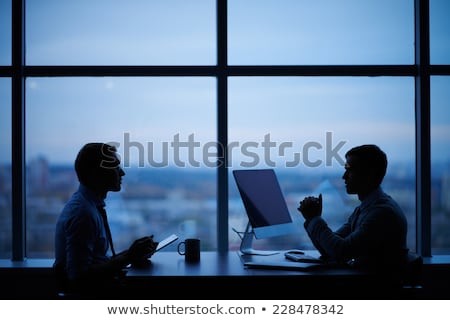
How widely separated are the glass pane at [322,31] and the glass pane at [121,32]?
0.29m

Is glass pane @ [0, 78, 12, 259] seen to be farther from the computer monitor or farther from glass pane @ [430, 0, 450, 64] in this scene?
glass pane @ [430, 0, 450, 64]

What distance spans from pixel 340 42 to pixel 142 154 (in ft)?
5.96

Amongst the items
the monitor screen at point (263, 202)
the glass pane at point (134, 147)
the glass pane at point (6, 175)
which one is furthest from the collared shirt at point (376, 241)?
the glass pane at point (6, 175)

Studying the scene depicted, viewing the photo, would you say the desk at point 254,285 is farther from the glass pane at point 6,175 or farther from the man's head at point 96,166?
the glass pane at point 6,175

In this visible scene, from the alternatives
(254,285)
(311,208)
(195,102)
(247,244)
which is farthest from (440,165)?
(254,285)

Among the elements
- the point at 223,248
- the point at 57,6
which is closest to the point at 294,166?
the point at 223,248

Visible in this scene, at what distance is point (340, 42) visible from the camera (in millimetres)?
3574

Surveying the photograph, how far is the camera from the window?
354 centimetres

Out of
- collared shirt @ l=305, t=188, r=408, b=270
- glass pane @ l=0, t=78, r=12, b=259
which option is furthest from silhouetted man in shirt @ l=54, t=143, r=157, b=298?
glass pane @ l=0, t=78, r=12, b=259

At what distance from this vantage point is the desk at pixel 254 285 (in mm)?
2148

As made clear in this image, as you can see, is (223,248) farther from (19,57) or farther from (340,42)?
(19,57)

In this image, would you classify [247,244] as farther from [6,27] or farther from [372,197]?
[6,27]

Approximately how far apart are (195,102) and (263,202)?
4.02 ft

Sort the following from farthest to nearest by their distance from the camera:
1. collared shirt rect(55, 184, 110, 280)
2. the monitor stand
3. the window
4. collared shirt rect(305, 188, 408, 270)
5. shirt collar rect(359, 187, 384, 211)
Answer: the window, the monitor stand, shirt collar rect(359, 187, 384, 211), collared shirt rect(305, 188, 408, 270), collared shirt rect(55, 184, 110, 280)
